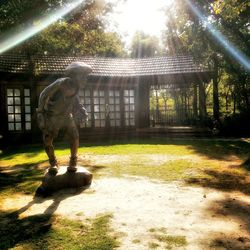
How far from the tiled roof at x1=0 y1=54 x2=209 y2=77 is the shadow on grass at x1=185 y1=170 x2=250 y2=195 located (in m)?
10.5

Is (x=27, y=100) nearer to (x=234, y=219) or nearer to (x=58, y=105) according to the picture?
(x=58, y=105)

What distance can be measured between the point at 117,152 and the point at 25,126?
23.8 feet

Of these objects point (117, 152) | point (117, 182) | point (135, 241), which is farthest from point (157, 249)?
point (117, 152)

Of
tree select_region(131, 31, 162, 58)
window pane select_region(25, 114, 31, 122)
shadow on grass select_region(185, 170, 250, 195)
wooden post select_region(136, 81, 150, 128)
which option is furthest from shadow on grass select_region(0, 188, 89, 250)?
tree select_region(131, 31, 162, 58)

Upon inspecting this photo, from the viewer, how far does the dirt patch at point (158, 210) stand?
12.0ft

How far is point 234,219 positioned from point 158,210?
1075 millimetres

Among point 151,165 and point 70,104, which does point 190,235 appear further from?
point 151,165

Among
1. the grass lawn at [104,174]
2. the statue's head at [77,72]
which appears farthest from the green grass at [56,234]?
the statue's head at [77,72]

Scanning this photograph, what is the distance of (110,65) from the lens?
64.7ft

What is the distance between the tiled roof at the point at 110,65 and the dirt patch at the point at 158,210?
11.3 metres

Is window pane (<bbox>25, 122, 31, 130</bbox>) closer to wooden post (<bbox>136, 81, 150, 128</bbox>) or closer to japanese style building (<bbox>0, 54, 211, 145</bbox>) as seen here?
japanese style building (<bbox>0, 54, 211, 145</bbox>)

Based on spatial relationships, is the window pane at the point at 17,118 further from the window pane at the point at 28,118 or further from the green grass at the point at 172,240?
the green grass at the point at 172,240

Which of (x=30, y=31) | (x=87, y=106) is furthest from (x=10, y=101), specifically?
(x=30, y=31)

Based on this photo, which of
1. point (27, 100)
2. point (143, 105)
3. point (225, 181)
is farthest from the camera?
point (143, 105)
